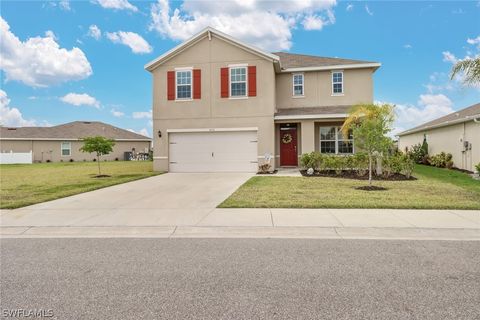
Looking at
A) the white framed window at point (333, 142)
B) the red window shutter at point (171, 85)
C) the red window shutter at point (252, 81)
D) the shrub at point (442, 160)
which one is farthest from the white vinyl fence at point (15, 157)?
the shrub at point (442, 160)

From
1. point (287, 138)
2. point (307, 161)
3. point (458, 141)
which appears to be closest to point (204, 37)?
point (287, 138)

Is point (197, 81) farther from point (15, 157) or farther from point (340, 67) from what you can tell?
point (15, 157)

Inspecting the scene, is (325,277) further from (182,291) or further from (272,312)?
(182,291)

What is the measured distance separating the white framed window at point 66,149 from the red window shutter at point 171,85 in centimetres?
2391

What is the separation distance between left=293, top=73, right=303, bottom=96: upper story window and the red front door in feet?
8.00

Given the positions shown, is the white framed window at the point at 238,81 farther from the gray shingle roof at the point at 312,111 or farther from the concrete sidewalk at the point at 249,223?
the concrete sidewalk at the point at 249,223

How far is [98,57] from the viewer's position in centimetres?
2261

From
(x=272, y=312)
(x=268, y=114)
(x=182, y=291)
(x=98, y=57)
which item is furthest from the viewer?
(x=98, y=57)

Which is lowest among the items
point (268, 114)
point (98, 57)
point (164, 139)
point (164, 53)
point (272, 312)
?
point (272, 312)

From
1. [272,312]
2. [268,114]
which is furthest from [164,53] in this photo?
[272,312]

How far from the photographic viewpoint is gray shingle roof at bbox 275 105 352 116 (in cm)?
1759

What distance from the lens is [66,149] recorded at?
35.8 meters

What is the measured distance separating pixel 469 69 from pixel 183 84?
1379 cm

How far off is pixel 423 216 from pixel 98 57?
2345cm
